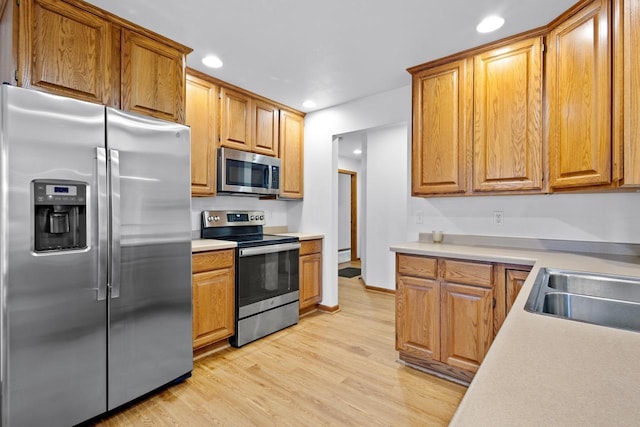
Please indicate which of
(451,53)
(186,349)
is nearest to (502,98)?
(451,53)

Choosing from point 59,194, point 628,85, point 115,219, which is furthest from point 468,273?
point 59,194

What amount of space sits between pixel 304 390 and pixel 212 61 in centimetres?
254

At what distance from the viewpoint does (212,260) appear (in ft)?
8.29

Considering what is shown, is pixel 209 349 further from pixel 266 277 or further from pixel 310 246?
pixel 310 246

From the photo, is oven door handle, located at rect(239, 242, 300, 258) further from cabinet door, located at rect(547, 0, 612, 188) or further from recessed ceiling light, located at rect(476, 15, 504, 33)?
recessed ceiling light, located at rect(476, 15, 504, 33)

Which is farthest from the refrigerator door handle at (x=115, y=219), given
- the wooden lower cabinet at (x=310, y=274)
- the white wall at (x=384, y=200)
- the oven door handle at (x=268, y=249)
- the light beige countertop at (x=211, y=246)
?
the white wall at (x=384, y=200)

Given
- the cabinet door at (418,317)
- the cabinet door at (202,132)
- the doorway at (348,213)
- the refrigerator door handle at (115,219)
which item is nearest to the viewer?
the refrigerator door handle at (115,219)

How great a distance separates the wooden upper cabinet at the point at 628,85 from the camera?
1.33 metres

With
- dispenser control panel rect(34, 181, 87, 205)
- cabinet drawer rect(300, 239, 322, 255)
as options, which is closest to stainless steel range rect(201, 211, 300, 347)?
cabinet drawer rect(300, 239, 322, 255)

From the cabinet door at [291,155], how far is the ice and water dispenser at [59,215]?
2038mm

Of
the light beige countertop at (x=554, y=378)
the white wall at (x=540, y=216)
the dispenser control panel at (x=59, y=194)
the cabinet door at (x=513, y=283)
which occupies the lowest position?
the cabinet door at (x=513, y=283)

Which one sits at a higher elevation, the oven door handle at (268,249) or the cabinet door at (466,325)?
the oven door handle at (268,249)

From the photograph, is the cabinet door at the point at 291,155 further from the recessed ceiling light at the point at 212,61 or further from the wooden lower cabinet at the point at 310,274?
the recessed ceiling light at the point at 212,61

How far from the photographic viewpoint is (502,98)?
86.9 inches
